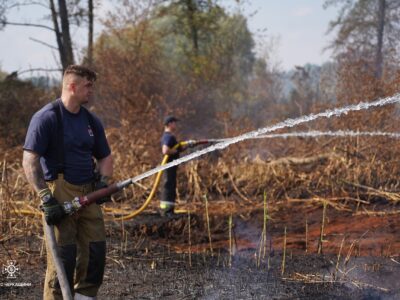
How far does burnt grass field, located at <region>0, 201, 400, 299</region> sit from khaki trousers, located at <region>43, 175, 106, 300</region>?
0.95 m

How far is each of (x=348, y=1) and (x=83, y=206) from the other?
2178 centimetres

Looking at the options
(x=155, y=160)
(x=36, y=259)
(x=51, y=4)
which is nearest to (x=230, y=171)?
(x=155, y=160)

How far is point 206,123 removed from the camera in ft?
62.9

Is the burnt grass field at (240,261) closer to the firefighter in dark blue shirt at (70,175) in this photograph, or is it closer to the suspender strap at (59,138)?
the firefighter in dark blue shirt at (70,175)

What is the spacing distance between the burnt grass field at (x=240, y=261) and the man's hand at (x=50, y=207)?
1489mm

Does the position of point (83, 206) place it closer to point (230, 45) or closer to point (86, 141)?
point (86, 141)

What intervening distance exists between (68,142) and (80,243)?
80 cm

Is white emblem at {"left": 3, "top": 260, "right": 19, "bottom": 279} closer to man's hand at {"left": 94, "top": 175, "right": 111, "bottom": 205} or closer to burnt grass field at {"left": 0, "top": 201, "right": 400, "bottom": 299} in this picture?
burnt grass field at {"left": 0, "top": 201, "right": 400, "bottom": 299}

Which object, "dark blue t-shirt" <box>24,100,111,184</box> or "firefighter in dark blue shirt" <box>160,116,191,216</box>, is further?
"firefighter in dark blue shirt" <box>160,116,191,216</box>

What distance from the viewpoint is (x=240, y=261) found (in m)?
6.15

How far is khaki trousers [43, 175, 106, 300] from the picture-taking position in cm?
380

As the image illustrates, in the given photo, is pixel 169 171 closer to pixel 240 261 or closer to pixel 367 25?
pixel 240 261

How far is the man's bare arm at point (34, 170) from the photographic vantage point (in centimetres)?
366

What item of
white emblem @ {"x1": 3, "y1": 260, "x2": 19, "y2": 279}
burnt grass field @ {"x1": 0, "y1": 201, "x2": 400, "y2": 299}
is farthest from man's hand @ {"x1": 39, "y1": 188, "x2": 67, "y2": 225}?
white emblem @ {"x1": 3, "y1": 260, "x2": 19, "y2": 279}
